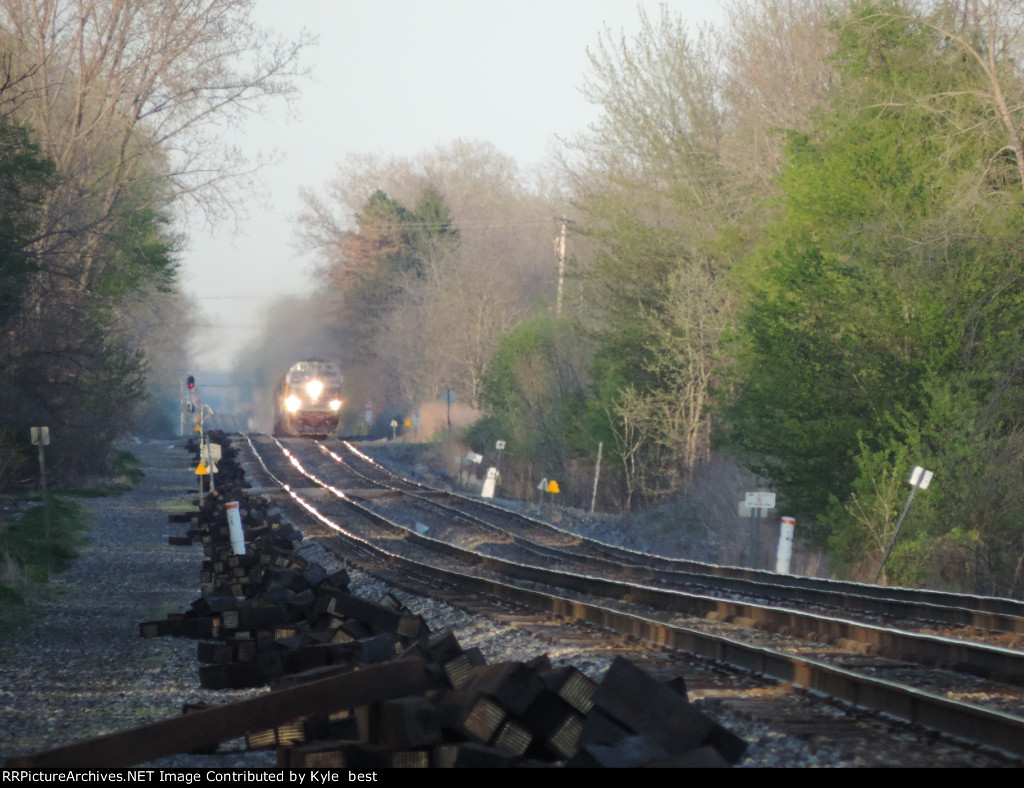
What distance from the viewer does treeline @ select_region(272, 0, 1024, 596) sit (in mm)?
20844

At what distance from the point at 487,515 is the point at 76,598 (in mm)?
13101

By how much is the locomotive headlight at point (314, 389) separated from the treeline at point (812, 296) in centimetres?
827

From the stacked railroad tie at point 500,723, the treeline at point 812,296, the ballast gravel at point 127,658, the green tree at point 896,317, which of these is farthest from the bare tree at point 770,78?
the stacked railroad tie at point 500,723

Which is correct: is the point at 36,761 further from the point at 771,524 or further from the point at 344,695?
the point at 771,524

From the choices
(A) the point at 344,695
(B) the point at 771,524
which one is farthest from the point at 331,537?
(A) the point at 344,695

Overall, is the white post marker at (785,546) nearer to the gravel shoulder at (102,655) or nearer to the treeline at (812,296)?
the treeline at (812,296)

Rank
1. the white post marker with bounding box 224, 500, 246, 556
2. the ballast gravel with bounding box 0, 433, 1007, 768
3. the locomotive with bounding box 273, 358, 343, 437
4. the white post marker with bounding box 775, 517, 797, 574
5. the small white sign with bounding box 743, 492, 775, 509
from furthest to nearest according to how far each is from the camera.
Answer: the locomotive with bounding box 273, 358, 343, 437 → the small white sign with bounding box 743, 492, 775, 509 → the white post marker with bounding box 775, 517, 797, 574 → the white post marker with bounding box 224, 500, 246, 556 → the ballast gravel with bounding box 0, 433, 1007, 768

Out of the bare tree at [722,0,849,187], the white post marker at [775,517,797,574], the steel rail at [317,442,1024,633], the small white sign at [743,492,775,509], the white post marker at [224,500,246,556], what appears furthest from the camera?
the bare tree at [722,0,849,187]

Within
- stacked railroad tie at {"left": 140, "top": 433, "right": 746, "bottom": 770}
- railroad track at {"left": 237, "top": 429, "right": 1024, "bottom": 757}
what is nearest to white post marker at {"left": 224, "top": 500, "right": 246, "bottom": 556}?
railroad track at {"left": 237, "top": 429, "right": 1024, "bottom": 757}

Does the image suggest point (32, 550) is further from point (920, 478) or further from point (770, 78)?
point (770, 78)

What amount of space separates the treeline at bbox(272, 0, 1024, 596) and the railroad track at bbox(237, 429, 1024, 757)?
4.68m

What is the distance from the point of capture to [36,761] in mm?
5938

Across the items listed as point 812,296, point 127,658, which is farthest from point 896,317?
point 127,658

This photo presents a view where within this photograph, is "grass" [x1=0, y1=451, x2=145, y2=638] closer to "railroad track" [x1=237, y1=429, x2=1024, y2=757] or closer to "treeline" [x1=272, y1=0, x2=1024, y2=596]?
"railroad track" [x1=237, y1=429, x2=1024, y2=757]
